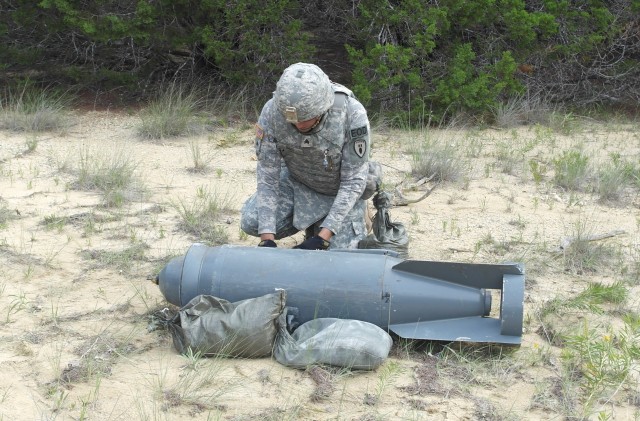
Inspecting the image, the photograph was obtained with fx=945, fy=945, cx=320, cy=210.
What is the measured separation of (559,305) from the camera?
15.1 feet

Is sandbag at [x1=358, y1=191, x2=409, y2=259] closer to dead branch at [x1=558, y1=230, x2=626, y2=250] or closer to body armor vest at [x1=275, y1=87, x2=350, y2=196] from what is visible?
body armor vest at [x1=275, y1=87, x2=350, y2=196]

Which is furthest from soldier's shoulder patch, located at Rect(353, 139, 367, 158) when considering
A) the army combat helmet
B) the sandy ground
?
the sandy ground

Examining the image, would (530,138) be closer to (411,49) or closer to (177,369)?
(411,49)

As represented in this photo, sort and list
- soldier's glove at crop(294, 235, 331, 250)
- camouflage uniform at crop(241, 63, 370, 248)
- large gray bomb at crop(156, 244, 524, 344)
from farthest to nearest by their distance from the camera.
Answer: camouflage uniform at crop(241, 63, 370, 248)
soldier's glove at crop(294, 235, 331, 250)
large gray bomb at crop(156, 244, 524, 344)

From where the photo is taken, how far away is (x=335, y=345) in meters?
3.82

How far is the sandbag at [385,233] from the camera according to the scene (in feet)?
16.2

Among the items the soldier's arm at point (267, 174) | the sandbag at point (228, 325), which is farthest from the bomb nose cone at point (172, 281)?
the soldier's arm at point (267, 174)

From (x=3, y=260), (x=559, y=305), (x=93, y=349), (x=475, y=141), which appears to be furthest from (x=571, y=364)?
(x=475, y=141)

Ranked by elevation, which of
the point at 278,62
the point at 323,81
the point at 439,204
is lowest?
the point at 439,204

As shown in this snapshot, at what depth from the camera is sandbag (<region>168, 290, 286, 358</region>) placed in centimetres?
386

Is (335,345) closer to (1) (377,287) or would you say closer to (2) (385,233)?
(1) (377,287)

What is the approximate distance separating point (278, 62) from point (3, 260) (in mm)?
4038

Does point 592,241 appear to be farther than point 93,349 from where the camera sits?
Yes

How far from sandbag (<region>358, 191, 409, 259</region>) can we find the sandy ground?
1.22 feet
